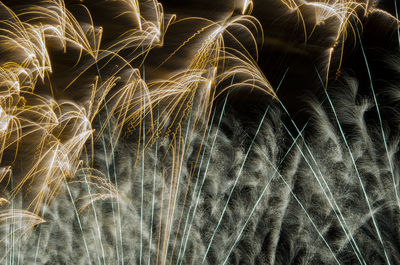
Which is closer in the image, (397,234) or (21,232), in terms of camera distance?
(397,234)

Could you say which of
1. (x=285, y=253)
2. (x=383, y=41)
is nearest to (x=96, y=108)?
(x=285, y=253)

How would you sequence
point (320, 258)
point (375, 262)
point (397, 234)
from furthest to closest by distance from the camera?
point (320, 258)
point (375, 262)
point (397, 234)

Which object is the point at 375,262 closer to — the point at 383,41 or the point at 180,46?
the point at 383,41

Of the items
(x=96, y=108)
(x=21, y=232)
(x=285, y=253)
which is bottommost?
(x=21, y=232)

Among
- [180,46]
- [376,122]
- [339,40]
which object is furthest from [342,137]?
[180,46]

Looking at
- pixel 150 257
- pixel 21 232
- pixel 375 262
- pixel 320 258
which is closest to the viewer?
pixel 375 262

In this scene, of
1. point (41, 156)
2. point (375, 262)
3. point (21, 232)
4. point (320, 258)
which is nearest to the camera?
point (375, 262)

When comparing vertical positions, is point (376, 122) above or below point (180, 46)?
below

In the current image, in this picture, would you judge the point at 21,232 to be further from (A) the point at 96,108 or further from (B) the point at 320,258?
(B) the point at 320,258

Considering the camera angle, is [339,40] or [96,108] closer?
[339,40]
